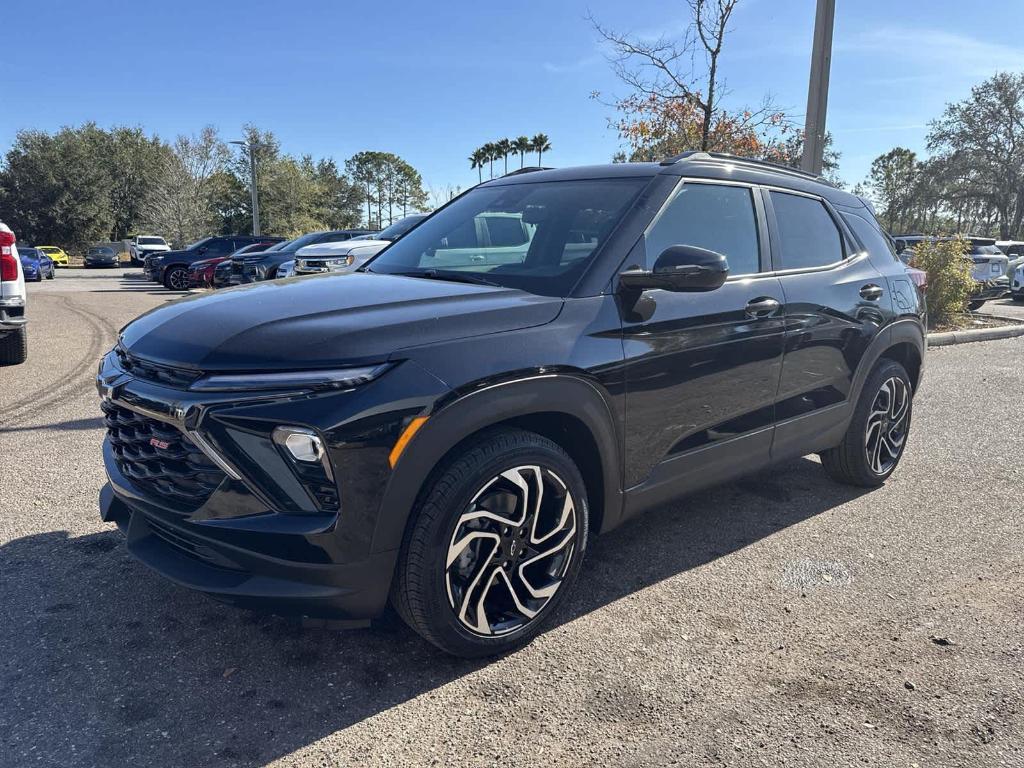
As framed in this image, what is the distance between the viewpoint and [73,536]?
3.57 meters

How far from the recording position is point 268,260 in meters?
16.0

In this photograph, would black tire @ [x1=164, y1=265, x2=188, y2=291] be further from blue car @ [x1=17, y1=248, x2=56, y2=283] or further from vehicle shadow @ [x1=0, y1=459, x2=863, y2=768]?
vehicle shadow @ [x1=0, y1=459, x2=863, y2=768]

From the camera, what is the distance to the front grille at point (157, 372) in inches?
91.6

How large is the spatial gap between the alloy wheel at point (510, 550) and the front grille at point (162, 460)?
0.82 metres

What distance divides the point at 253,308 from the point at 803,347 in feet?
8.61

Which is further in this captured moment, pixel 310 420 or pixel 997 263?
pixel 997 263

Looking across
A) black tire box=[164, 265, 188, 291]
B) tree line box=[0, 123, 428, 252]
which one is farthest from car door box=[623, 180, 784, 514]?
tree line box=[0, 123, 428, 252]

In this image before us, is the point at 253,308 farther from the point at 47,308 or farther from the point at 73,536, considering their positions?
the point at 47,308

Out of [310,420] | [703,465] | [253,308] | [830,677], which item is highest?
[253,308]

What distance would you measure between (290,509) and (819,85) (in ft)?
32.5

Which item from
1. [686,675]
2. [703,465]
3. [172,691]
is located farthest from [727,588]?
[172,691]

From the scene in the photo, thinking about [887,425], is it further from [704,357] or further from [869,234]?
[704,357]

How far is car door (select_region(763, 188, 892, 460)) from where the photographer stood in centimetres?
367

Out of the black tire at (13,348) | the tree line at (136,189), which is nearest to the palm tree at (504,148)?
the tree line at (136,189)
